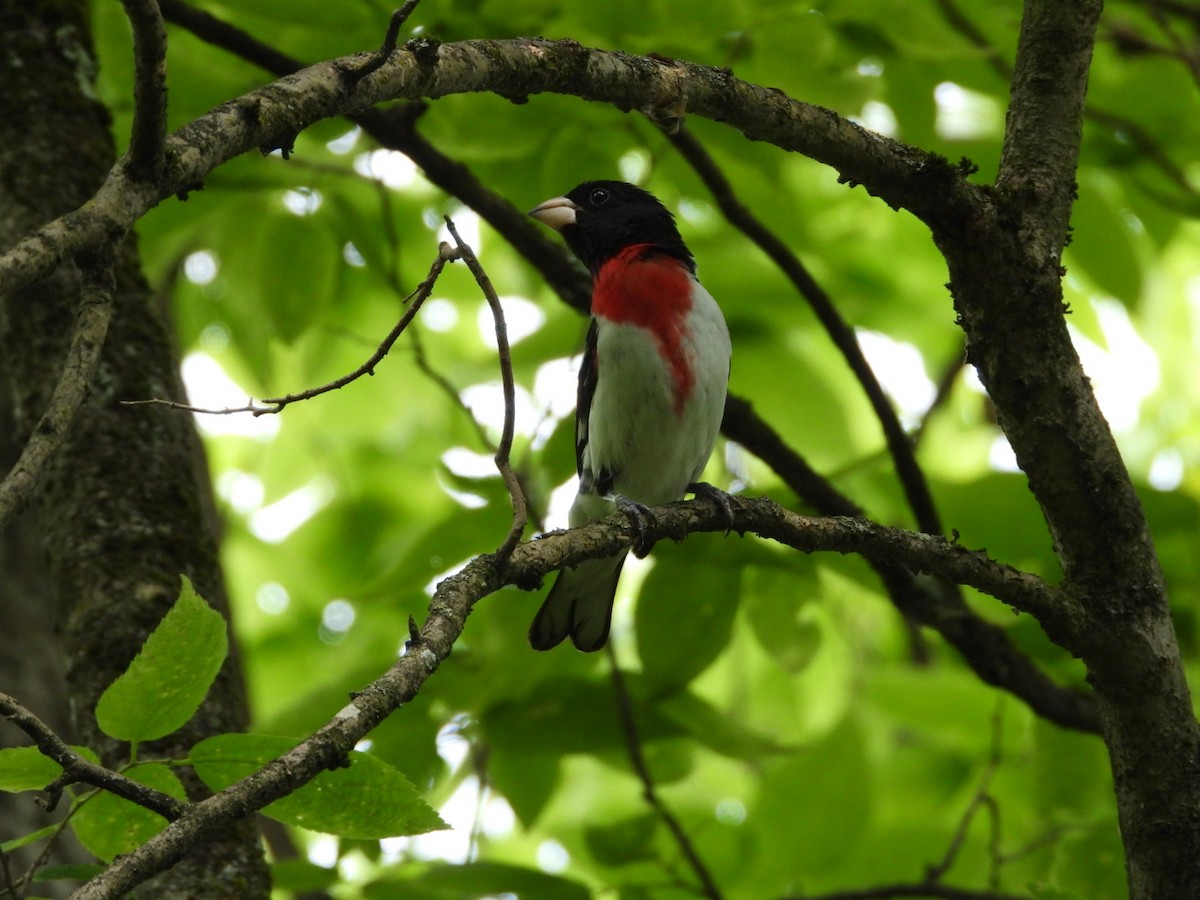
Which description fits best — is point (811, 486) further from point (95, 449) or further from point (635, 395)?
point (95, 449)

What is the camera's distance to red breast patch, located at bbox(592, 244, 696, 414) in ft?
15.6

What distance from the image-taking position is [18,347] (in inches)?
160

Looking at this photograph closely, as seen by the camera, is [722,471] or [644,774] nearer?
[644,774]

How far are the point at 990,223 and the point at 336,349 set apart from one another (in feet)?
14.2

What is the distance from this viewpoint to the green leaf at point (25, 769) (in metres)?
2.02

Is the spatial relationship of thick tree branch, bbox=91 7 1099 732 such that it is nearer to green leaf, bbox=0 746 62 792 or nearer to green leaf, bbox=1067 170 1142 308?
green leaf, bbox=1067 170 1142 308

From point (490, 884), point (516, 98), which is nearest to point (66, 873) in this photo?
point (490, 884)

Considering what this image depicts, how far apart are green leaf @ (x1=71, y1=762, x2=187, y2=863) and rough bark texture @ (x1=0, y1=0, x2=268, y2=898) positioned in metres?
1.02

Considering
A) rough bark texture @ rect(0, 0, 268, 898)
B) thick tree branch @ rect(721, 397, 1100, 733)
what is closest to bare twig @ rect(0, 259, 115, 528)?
rough bark texture @ rect(0, 0, 268, 898)

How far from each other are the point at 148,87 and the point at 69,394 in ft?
1.60

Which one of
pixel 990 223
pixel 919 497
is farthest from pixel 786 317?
pixel 990 223

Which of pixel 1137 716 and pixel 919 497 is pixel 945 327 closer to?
pixel 919 497

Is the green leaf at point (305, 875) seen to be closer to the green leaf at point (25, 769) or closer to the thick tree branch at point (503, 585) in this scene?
the thick tree branch at point (503, 585)

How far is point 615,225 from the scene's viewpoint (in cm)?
564
